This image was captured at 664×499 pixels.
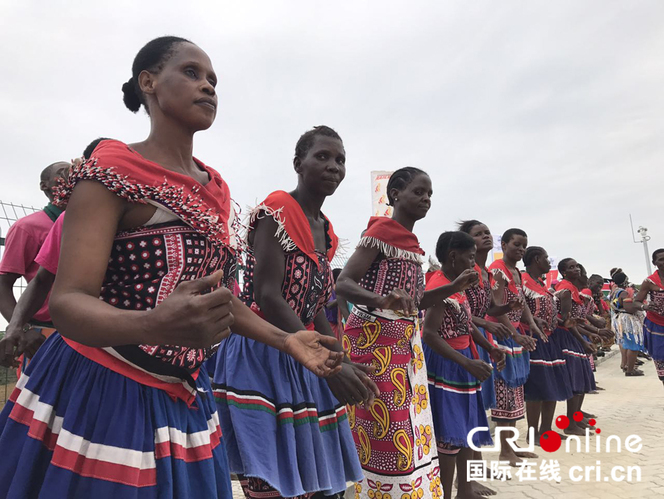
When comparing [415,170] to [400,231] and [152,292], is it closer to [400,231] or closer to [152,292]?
[400,231]

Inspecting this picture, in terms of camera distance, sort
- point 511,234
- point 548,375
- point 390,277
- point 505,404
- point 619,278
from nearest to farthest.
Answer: point 390,277 < point 505,404 < point 511,234 < point 548,375 < point 619,278

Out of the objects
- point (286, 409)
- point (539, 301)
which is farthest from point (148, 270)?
point (539, 301)

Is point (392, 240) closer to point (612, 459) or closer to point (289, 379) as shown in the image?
point (289, 379)

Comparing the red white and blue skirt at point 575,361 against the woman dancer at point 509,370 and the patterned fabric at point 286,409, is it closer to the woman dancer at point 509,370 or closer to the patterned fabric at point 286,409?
the woman dancer at point 509,370

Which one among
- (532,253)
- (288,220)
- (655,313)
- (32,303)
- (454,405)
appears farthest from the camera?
(655,313)

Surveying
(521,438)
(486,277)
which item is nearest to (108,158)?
(486,277)

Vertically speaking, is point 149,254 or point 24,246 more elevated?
point 24,246

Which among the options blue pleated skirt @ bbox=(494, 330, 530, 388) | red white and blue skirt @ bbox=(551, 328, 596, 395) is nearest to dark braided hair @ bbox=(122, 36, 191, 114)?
blue pleated skirt @ bbox=(494, 330, 530, 388)

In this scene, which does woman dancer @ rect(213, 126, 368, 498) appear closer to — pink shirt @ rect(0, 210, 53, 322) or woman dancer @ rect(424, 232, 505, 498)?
pink shirt @ rect(0, 210, 53, 322)

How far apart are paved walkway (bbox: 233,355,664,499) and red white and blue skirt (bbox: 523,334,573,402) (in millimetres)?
660

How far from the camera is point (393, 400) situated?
3.36 metres

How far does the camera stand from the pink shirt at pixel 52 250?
2.08m

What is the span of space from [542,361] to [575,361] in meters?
0.93

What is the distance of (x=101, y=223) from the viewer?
1.37 metres
